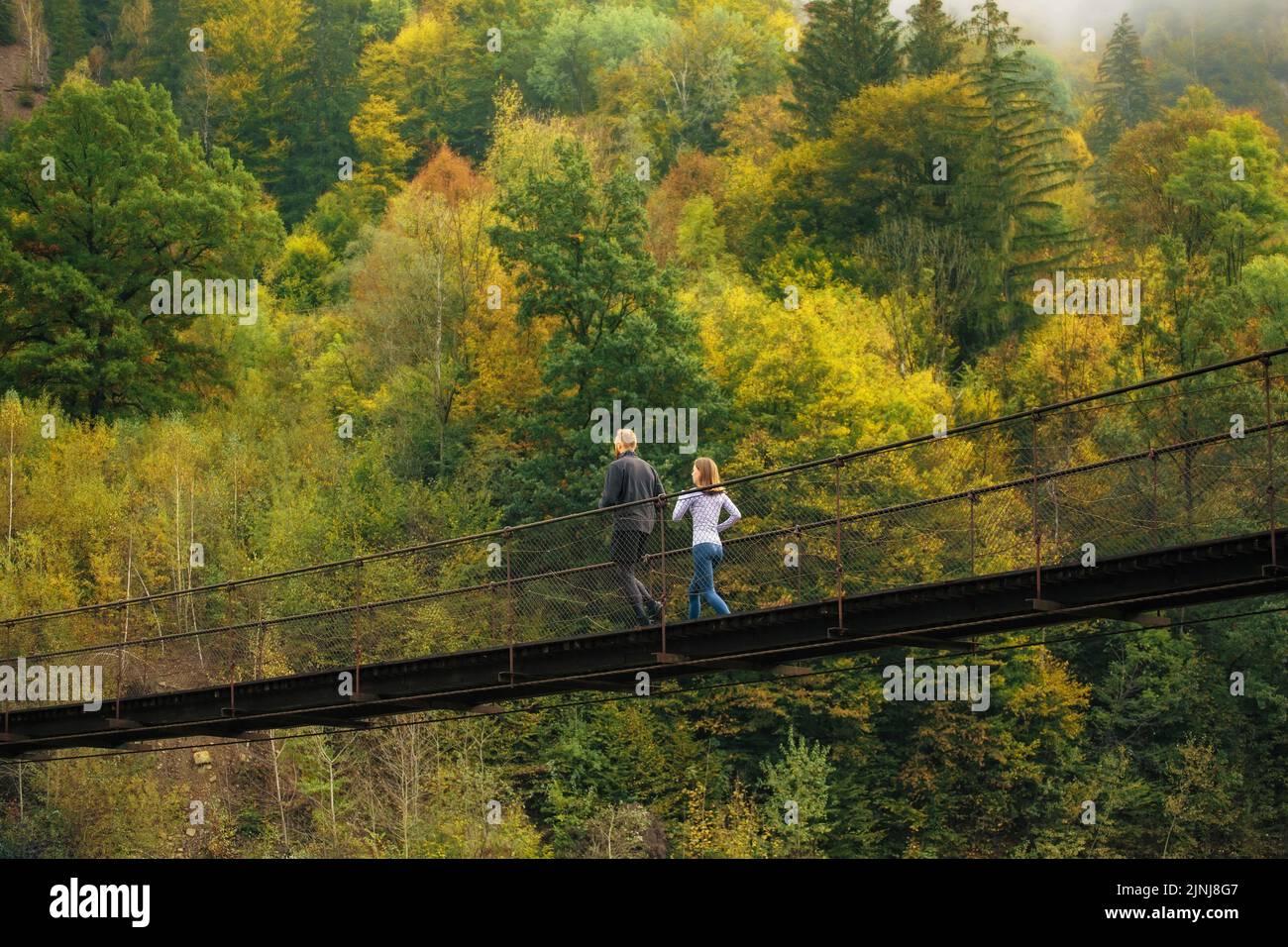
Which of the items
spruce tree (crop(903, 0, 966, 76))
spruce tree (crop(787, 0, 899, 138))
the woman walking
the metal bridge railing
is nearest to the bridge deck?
the woman walking

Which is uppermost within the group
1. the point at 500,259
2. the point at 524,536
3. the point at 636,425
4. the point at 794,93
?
the point at 794,93

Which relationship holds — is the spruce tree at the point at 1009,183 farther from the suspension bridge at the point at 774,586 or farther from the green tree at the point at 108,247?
the green tree at the point at 108,247

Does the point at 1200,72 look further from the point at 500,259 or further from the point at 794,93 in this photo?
the point at 500,259

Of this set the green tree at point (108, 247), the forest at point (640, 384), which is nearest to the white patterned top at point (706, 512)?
the forest at point (640, 384)

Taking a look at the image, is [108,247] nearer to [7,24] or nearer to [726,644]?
[7,24]

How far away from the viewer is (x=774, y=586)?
35500 mm

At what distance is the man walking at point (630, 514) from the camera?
17953mm

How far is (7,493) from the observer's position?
161 ft

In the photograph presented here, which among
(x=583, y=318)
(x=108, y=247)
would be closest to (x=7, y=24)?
(x=108, y=247)

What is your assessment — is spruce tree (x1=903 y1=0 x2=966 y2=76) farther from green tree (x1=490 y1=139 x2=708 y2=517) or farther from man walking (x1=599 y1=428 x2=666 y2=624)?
man walking (x1=599 y1=428 x2=666 y2=624)

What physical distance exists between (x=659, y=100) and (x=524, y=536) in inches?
1538

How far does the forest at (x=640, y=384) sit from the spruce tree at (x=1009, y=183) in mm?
119

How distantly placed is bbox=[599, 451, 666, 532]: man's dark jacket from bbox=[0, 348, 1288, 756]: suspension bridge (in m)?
0.32

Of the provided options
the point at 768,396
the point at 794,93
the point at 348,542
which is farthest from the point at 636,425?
the point at 794,93
